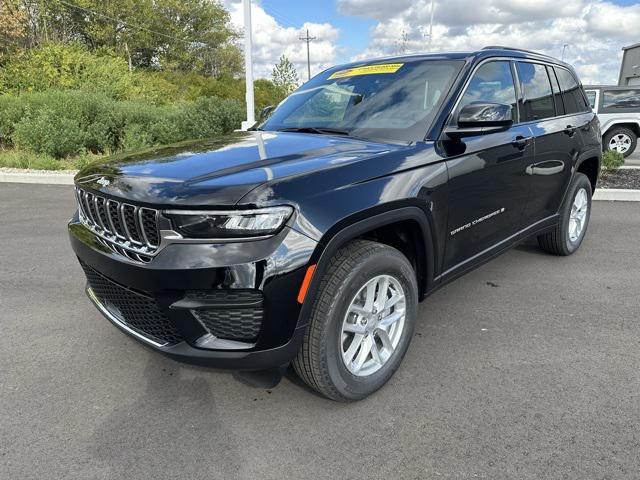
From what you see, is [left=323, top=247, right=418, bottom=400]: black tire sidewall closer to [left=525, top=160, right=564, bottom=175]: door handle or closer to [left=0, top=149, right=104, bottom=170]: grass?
[left=525, top=160, right=564, bottom=175]: door handle

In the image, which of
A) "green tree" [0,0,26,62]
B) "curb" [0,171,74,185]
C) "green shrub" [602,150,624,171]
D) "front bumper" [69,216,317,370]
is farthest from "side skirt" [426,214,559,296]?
"green tree" [0,0,26,62]

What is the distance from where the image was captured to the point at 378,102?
320 cm

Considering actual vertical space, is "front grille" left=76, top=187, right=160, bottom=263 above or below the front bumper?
above

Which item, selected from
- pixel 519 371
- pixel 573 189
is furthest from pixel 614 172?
pixel 519 371

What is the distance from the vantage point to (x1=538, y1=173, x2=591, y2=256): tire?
450cm

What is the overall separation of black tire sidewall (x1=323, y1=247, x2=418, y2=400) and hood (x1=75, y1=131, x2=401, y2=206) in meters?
0.53

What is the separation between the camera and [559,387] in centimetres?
270

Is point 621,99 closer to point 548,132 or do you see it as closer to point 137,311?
point 548,132

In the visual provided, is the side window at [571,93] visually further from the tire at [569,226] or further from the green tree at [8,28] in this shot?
the green tree at [8,28]

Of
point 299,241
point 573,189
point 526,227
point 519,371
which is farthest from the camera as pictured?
point 573,189

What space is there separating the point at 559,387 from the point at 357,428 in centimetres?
117

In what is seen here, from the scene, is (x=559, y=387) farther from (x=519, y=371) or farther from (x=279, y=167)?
(x=279, y=167)

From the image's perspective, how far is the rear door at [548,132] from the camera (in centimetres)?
379

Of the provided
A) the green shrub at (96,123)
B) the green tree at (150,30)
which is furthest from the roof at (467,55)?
the green tree at (150,30)
